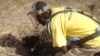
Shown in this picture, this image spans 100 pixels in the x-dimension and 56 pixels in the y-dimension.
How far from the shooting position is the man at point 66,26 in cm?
583

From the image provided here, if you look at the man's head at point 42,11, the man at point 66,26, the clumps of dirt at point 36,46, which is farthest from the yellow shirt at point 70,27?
the clumps of dirt at point 36,46

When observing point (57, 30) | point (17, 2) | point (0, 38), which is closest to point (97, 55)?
point (57, 30)

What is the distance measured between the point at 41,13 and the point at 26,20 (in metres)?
1.74

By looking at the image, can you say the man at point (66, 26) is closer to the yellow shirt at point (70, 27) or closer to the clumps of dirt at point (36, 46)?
the yellow shirt at point (70, 27)

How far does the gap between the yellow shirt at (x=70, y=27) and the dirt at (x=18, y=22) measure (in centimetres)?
121

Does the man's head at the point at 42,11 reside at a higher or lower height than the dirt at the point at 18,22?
higher

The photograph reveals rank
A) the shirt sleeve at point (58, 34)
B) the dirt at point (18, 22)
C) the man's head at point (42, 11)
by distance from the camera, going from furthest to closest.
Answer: the dirt at point (18, 22) < the man's head at point (42, 11) < the shirt sleeve at point (58, 34)

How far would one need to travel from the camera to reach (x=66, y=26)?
586cm

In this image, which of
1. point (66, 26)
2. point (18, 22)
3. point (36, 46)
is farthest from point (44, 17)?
point (18, 22)

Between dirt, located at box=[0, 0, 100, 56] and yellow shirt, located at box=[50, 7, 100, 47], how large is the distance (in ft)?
3.96

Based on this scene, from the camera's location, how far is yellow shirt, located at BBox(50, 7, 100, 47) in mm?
5812

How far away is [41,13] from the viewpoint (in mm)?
6086

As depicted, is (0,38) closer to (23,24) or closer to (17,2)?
(23,24)

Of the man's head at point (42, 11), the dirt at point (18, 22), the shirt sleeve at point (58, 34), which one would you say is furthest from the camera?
the dirt at point (18, 22)
